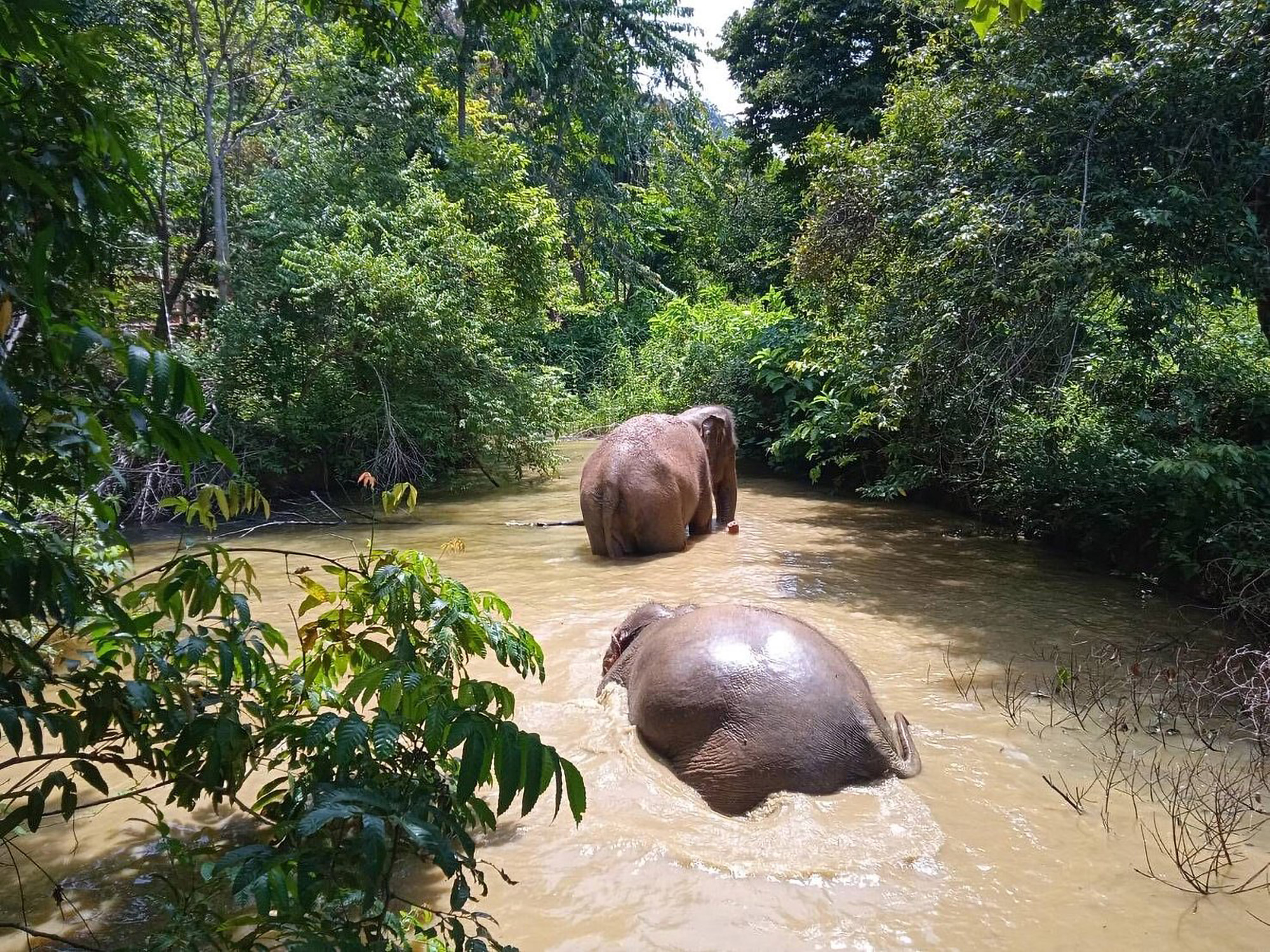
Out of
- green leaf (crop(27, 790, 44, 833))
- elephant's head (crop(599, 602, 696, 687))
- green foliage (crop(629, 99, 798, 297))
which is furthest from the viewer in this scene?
green foliage (crop(629, 99, 798, 297))

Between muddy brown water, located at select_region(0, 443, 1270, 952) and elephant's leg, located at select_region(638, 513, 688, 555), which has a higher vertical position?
elephant's leg, located at select_region(638, 513, 688, 555)

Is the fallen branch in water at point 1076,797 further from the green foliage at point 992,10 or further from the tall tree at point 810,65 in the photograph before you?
the tall tree at point 810,65

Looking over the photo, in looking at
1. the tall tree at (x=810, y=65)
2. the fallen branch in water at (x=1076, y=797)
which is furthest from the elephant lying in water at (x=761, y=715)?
the tall tree at (x=810, y=65)

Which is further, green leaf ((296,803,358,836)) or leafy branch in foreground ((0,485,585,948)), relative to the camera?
leafy branch in foreground ((0,485,585,948))

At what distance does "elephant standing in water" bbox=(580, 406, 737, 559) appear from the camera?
24.2 ft

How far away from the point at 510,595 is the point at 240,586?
2.66 metres

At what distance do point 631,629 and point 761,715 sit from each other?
4.26ft

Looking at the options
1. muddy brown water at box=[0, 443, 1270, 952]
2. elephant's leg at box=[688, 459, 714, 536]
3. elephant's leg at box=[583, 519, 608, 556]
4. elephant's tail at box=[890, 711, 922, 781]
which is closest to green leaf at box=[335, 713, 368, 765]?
muddy brown water at box=[0, 443, 1270, 952]

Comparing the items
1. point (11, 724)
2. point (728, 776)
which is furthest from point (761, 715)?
point (11, 724)

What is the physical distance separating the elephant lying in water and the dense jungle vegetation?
828mm

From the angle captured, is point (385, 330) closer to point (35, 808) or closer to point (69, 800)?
point (69, 800)

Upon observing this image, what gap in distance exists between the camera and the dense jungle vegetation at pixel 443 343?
163cm

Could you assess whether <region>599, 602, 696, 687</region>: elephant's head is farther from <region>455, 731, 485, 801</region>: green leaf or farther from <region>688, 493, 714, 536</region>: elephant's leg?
<region>688, 493, 714, 536</region>: elephant's leg

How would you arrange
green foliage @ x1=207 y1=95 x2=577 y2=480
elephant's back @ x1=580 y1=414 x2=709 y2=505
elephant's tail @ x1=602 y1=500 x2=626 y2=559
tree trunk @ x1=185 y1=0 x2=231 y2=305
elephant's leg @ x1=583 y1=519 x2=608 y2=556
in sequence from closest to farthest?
elephant's back @ x1=580 y1=414 x2=709 y2=505 → elephant's tail @ x1=602 y1=500 x2=626 y2=559 → elephant's leg @ x1=583 y1=519 x2=608 y2=556 → green foliage @ x1=207 y1=95 x2=577 y2=480 → tree trunk @ x1=185 y1=0 x2=231 y2=305
